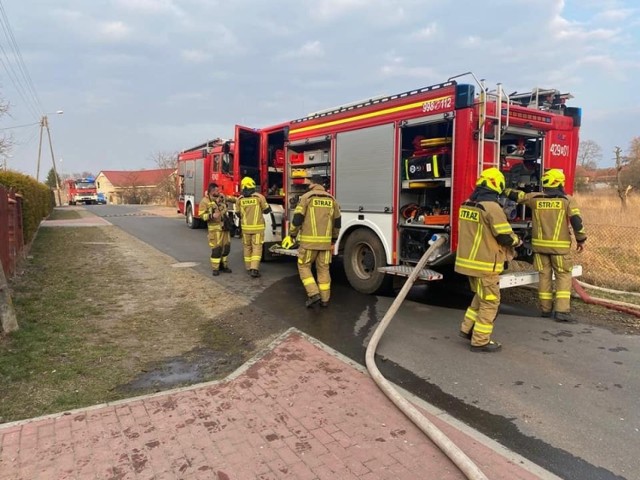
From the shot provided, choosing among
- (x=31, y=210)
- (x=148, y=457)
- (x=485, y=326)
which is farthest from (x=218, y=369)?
(x=31, y=210)

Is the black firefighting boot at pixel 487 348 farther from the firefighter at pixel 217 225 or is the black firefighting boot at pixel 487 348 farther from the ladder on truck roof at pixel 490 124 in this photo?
the firefighter at pixel 217 225

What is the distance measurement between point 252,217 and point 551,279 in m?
4.71

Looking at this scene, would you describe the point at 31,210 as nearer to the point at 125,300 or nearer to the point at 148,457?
the point at 125,300

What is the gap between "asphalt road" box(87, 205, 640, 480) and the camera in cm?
307

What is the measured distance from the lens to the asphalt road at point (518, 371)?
3068mm

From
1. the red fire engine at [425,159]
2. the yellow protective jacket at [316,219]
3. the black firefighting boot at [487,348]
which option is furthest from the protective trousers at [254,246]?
the black firefighting boot at [487,348]

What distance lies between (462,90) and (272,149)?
5.51 m

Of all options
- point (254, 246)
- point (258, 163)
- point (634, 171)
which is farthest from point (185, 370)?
point (634, 171)

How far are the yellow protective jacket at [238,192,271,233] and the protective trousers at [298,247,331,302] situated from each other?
2057 mm

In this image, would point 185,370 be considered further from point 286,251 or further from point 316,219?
point 286,251

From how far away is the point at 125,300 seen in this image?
6.70 metres

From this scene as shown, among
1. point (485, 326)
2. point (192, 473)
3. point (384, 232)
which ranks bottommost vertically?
point (192, 473)

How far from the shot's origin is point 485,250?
4648 mm

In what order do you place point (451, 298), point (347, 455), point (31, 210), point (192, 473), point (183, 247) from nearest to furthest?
point (192, 473) < point (347, 455) < point (451, 298) < point (31, 210) < point (183, 247)
